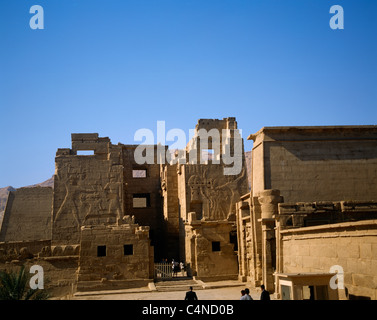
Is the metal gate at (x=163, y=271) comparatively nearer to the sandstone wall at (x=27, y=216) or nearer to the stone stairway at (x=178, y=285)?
the stone stairway at (x=178, y=285)

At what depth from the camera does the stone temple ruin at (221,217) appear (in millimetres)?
11156

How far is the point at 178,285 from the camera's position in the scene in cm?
1830

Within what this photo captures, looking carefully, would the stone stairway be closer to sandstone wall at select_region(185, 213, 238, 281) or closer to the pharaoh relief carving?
sandstone wall at select_region(185, 213, 238, 281)

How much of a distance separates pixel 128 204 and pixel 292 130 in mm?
12227

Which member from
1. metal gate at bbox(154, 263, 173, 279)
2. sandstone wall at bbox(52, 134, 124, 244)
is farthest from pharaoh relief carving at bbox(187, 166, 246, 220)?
sandstone wall at bbox(52, 134, 124, 244)

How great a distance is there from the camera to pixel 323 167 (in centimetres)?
1761

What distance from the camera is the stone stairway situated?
17619mm

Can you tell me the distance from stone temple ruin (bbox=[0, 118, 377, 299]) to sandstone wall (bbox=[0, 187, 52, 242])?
5cm

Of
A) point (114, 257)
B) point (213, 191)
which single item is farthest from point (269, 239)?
point (213, 191)

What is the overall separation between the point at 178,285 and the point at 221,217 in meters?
5.09

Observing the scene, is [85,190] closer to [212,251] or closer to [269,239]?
[212,251]

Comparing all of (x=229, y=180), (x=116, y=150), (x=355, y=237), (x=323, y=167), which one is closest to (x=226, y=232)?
(x=229, y=180)

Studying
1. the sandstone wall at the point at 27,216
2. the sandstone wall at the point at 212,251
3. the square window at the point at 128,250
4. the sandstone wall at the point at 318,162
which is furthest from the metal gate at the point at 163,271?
the sandstone wall at the point at 27,216
